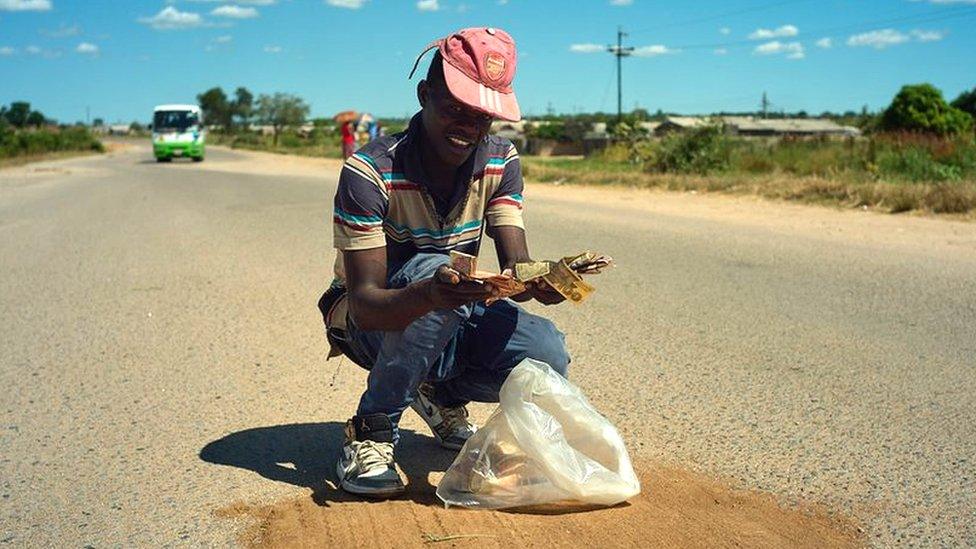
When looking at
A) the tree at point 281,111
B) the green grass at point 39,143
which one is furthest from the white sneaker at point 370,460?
the tree at point 281,111

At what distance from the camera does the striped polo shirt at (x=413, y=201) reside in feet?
10.3

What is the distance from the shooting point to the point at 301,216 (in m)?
13.4

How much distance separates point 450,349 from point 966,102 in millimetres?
57234

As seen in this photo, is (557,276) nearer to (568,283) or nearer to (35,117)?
(568,283)

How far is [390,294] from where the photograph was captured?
9.82 feet

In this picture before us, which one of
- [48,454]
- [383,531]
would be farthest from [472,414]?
[48,454]

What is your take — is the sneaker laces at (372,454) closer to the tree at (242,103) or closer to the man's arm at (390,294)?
the man's arm at (390,294)

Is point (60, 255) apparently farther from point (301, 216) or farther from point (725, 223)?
point (725, 223)

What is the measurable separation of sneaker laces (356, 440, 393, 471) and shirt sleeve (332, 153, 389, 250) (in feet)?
2.14

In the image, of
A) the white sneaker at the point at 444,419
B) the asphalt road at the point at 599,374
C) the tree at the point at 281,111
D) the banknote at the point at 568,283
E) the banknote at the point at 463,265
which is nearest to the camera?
the banknote at the point at 463,265

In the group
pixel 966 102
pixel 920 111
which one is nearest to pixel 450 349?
pixel 920 111

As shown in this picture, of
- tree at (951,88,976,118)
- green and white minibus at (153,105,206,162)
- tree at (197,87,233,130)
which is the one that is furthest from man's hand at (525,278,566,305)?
tree at (197,87,233,130)

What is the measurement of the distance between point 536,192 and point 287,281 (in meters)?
11.7

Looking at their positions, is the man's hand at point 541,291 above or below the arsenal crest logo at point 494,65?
below
